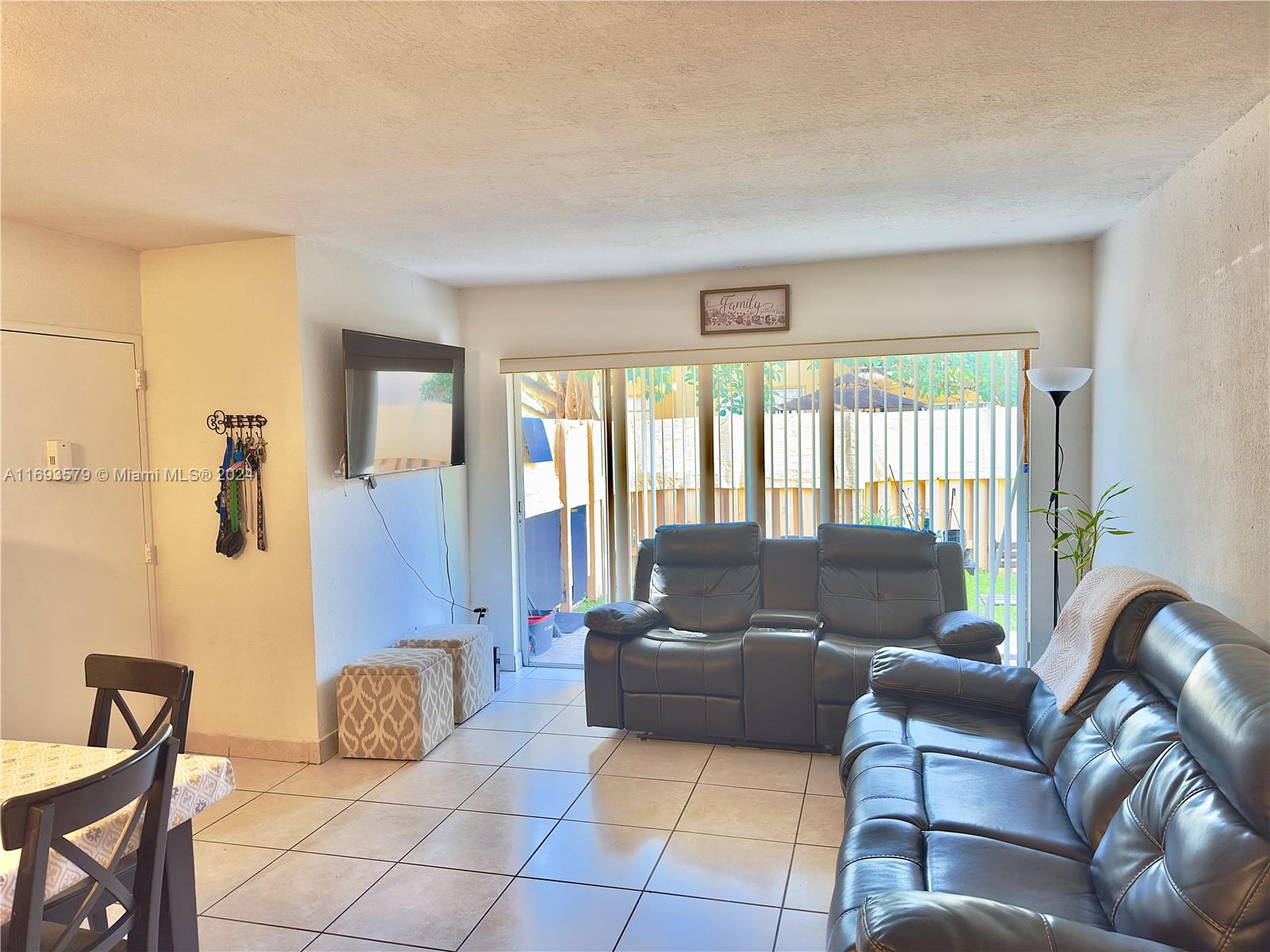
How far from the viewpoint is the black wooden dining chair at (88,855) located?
1.49 meters

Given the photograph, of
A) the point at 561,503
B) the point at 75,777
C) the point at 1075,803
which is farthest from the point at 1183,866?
the point at 561,503

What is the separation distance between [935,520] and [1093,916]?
3213mm

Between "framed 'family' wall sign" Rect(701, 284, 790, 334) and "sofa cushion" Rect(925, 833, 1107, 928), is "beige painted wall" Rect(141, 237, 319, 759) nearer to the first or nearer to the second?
"framed 'family' wall sign" Rect(701, 284, 790, 334)

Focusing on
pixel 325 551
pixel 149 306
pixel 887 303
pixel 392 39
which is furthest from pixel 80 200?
pixel 887 303

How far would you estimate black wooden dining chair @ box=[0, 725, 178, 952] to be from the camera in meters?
1.49

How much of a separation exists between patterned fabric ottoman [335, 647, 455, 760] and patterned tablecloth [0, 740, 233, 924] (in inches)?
68.4

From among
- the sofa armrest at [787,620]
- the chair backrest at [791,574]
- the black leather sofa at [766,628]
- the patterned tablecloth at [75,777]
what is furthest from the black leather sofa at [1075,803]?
the patterned tablecloth at [75,777]

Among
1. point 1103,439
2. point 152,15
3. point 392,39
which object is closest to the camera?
point 152,15

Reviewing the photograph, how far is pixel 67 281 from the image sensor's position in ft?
12.4

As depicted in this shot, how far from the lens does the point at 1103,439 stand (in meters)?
4.25

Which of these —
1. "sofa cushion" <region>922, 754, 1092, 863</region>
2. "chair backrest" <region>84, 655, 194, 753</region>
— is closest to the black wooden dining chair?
"chair backrest" <region>84, 655, 194, 753</region>

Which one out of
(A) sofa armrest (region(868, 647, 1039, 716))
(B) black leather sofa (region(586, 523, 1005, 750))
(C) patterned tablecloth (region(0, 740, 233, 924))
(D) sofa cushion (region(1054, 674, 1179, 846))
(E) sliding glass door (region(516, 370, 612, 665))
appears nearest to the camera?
(C) patterned tablecloth (region(0, 740, 233, 924))

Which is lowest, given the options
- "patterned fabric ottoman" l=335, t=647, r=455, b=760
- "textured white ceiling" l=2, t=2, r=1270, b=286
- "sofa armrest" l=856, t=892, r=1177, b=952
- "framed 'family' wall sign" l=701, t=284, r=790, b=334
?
"patterned fabric ottoman" l=335, t=647, r=455, b=760

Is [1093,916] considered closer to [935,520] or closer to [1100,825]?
[1100,825]
